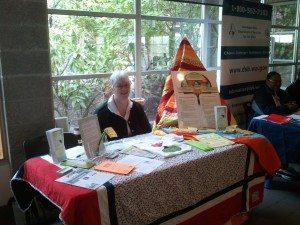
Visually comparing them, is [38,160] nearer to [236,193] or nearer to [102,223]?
Result: [102,223]

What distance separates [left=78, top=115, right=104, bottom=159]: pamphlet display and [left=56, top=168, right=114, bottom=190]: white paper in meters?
0.17

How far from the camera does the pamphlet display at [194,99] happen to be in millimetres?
2318

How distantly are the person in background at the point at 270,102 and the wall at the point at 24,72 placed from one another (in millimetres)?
2299

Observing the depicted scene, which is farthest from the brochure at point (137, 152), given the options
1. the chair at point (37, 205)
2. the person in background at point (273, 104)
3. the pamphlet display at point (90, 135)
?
the person in background at point (273, 104)

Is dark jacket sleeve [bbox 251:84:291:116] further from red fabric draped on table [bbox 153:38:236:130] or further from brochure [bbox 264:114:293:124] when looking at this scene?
red fabric draped on table [bbox 153:38:236:130]

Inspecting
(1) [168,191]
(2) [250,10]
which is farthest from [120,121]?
(2) [250,10]

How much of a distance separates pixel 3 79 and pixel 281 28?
437cm

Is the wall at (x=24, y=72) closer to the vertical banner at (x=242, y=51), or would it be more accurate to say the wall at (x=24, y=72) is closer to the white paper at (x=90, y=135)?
the white paper at (x=90, y=135)

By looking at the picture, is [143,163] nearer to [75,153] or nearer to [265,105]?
[75,153]

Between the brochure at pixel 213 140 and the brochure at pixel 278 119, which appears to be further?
the brochure at pixel 278 119

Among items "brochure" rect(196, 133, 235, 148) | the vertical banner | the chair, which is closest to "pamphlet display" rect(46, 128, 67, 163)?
the chair

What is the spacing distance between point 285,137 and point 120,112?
1523mm

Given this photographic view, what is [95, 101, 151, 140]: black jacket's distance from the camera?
2479 millimetres

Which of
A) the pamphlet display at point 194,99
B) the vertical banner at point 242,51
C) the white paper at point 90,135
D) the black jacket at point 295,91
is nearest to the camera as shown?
the white paper at point 90,135
